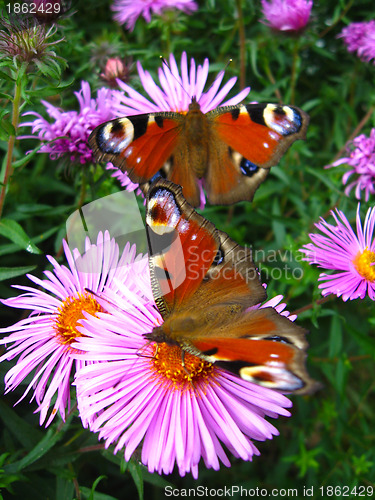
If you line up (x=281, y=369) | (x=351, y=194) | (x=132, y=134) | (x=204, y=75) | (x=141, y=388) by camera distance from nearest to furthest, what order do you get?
(x=281, y=369) < (x=141, y=388) < (x=132, y=134) < (x=204, y=75) < (x=351, y=194)

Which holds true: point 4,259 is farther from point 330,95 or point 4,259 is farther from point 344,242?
point 330,95

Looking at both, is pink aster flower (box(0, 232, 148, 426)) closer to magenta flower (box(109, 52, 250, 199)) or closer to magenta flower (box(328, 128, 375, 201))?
magenta flower (box(109, 52, 250, 199))

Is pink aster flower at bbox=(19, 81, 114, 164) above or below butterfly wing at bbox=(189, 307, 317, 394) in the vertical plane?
above

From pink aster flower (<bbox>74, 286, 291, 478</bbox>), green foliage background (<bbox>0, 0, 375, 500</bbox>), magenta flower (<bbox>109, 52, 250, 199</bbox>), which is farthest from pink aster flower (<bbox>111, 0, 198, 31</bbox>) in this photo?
pink aster flower (<bbox>74, 286, 291, 478</bbox>)

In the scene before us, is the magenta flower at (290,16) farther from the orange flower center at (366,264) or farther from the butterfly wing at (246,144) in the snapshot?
the orange flower center at (366,264)

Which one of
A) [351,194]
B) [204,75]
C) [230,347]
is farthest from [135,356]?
[351,194]

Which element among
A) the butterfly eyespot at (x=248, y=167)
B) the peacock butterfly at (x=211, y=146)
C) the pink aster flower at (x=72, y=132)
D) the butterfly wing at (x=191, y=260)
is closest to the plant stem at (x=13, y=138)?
the pink aster flower at (x=72, y=132)
